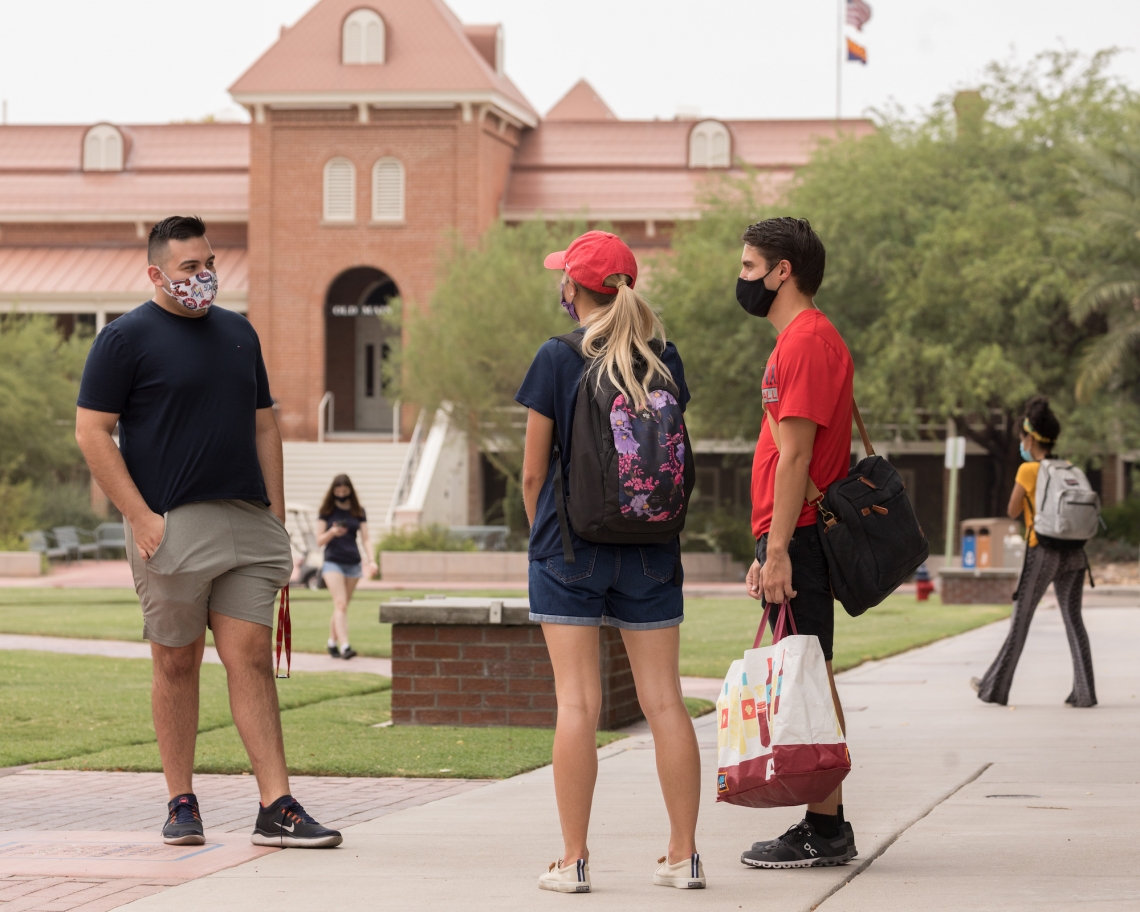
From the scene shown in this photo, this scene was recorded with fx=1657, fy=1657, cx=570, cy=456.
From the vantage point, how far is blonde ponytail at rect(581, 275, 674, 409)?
194 inches

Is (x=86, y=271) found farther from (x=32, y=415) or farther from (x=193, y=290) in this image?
(x=193, y=290)

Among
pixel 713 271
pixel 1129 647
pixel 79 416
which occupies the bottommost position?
pixel 1129 647

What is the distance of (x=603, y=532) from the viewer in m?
4.84

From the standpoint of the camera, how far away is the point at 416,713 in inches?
369

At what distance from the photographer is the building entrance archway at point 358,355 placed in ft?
154

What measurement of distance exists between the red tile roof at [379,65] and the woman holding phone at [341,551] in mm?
29915

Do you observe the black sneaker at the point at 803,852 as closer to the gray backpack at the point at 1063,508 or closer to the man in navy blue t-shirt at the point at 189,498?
the man in navy blue t-shirt at the point at 189,498

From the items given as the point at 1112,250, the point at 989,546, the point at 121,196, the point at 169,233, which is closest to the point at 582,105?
the point at 121,196

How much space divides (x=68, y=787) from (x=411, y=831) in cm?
219

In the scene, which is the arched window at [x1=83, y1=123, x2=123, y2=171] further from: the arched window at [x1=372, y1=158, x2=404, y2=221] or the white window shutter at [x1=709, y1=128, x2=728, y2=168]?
the white window shutter at [x1=709, y1=128, x2=728, y2=168]

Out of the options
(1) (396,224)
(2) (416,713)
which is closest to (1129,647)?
(2) (416,713)

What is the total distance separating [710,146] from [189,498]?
42850mm

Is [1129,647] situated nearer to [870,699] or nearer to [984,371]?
[870,699]

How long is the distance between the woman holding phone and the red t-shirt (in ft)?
30.2
